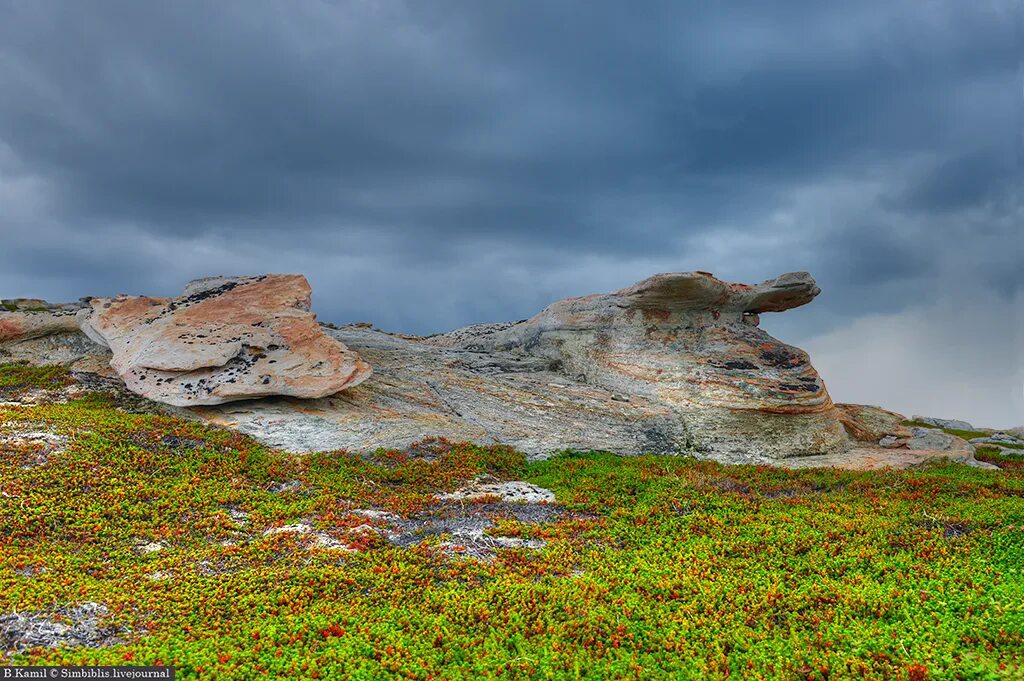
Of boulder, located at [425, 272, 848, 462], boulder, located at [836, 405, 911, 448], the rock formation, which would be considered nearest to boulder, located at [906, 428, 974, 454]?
boulder, located at [836, 405, 911, 448]

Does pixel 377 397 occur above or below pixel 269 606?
above

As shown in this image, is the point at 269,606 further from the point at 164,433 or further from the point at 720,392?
the point at 720,392

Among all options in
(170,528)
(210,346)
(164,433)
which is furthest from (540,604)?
(210,346)

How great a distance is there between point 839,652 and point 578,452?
1602 centimetres

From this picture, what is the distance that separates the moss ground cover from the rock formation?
4170 millimetres

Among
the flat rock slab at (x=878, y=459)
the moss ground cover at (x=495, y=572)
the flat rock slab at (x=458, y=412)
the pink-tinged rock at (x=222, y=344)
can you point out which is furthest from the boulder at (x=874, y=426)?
the pink-tinged rock at (x=222, y=344)

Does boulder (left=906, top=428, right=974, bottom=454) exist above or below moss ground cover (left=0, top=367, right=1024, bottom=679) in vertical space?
above

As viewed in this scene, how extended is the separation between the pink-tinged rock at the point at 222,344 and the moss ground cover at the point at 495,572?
3895 mm

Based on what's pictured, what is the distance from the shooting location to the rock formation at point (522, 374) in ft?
86.5

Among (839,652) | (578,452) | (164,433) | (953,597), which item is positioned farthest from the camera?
(578,452)

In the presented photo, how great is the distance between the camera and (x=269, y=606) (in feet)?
39.9

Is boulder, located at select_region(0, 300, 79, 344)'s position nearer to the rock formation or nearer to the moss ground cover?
the rock formation

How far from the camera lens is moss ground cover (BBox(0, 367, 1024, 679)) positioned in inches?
411

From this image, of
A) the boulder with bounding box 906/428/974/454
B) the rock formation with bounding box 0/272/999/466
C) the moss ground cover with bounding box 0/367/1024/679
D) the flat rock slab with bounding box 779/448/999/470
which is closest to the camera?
the moss ground cover with bounding box 0/367/1024/679
